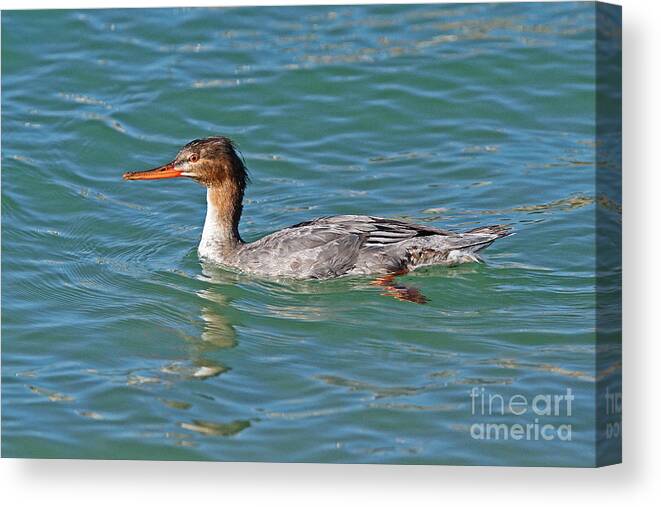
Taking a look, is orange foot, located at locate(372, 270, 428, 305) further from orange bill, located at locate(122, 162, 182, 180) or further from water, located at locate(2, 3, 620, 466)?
orange bill, located at locate(122, 162, 182, 180)

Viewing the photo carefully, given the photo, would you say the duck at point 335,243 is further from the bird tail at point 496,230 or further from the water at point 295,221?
the water at point 295,221

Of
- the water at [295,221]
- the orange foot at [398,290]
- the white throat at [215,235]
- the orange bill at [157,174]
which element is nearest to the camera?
the water at [295,221]

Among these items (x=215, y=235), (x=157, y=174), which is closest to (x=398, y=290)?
(x=215, y=235)

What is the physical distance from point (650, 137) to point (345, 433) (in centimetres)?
282

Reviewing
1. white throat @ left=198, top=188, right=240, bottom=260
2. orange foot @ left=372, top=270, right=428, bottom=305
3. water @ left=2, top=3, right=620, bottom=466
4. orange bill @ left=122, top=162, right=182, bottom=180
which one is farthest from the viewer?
white throat @ left=198, top=188, right=240, bottom=260

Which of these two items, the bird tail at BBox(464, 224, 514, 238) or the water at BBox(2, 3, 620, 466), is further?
the bird tail at BBox(464, 224, 514, 238)

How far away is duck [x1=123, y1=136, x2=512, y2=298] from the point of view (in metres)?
12.3

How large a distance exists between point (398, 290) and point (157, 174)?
7.47 feet

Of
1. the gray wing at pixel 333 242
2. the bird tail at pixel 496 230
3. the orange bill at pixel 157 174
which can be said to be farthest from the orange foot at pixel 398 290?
the orange bill at pixel 157 174

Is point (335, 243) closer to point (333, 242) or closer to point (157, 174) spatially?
point (333, 242)

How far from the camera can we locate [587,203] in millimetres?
11078

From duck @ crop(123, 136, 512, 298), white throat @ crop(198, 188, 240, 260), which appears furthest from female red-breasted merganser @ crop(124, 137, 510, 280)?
white throat @ crop(198, 188, 240, 260)

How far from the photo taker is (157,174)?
12.6 m

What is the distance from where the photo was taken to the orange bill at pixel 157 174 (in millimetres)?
12570
